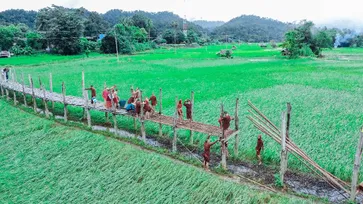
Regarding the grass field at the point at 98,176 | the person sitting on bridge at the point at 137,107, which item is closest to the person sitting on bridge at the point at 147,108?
the person sitting on bridge at the point at 137,107

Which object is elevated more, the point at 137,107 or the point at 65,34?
the point at 65,34

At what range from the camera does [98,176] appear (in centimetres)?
1144

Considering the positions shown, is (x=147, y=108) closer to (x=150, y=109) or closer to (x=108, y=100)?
(x=150, y=109)

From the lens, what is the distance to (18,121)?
17797 millimetres

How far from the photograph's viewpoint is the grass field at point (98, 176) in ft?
32.1

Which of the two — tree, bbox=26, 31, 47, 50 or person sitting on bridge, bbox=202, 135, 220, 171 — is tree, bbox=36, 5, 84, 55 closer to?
tree, bbox=26, 31, 47, 50

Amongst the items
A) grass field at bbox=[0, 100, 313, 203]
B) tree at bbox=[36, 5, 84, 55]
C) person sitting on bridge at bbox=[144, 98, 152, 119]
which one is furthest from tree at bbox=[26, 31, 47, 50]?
person sitting on bridge at bbox=[144, 98, 152, 119]

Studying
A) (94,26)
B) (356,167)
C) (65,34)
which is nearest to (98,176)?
(356,167)

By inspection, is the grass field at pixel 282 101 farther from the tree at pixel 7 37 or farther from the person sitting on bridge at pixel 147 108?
the tree at pixel 7 37

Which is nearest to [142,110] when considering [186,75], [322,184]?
[322,184]

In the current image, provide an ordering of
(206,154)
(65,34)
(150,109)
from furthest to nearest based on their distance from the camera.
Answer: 1. (65,34)
2. (150,109)
3. (206,154)

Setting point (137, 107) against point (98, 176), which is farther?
point (137, 107)

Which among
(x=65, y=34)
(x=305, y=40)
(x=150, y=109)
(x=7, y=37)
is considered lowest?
(x=150, y=109)

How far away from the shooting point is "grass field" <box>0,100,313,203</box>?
32.1 ft
